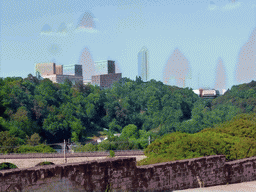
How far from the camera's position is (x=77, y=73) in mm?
179625

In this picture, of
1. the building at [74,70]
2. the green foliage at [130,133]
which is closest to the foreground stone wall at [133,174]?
the green foliage at [130,133]

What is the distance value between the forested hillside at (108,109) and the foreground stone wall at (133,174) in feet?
173

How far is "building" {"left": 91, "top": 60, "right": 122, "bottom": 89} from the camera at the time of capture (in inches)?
6403

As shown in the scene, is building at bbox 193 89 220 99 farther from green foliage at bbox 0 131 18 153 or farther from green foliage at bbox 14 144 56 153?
green foliage at bbox 0 131 18 153

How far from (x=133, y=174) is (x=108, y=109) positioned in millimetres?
94803


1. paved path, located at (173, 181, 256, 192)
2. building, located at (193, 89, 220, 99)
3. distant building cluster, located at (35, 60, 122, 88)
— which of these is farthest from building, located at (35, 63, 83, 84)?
paved path, located at (173, 181, 256, 192)

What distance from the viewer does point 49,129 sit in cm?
8362

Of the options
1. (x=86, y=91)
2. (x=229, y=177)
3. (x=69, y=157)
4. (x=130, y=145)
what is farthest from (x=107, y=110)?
(x=229, y=177)

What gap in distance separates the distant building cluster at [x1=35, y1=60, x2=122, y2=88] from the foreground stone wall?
146m

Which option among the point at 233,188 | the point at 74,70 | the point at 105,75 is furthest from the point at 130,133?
the point at 74,70

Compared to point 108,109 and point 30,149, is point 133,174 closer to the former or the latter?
point 30,149

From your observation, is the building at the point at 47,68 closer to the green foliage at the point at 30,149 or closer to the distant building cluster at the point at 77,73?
the distant building cluster at the point at 77,73

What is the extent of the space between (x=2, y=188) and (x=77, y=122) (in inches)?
3132

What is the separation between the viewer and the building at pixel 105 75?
16262 cm
